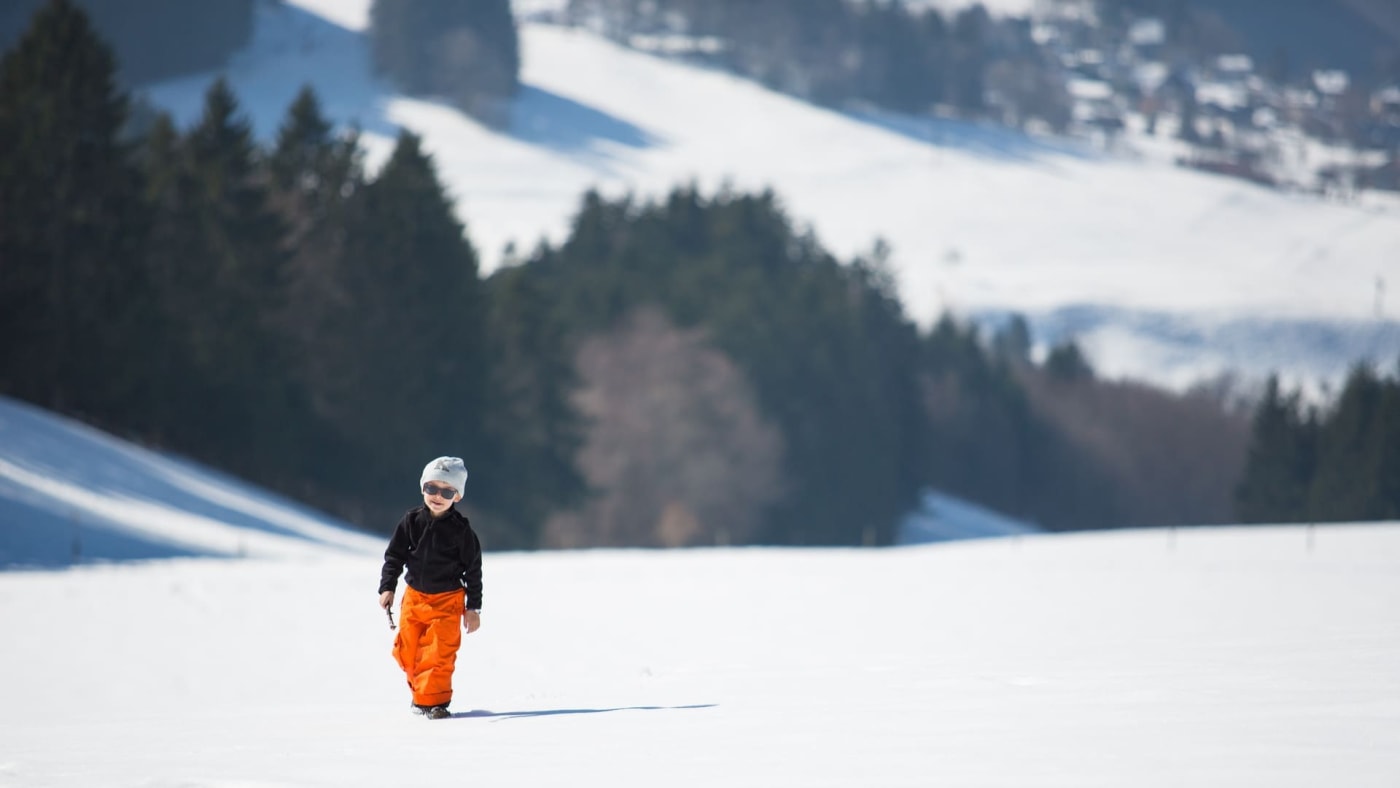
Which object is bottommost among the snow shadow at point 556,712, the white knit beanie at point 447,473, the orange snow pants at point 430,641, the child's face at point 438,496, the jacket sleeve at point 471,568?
the snow shadow at point 556,712

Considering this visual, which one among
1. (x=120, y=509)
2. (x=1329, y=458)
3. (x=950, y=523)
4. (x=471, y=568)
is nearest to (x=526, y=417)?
(x=120, y=509)

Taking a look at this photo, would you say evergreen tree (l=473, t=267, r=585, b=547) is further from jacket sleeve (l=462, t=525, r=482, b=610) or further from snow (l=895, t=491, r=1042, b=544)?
jacket sleeve (l=462, t=525, r=482, b=610)

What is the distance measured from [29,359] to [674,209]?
5292cm

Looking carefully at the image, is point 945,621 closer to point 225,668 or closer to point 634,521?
point 225,668

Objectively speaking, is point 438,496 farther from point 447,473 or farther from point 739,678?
point 739,678

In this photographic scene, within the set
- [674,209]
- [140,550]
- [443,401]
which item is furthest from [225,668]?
[674,209]

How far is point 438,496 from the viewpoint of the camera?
1111 centimetres

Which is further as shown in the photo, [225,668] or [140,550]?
[140,550]

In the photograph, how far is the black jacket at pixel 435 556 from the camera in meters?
11.1

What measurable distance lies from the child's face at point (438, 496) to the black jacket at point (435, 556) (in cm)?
8

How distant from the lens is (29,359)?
157 feet

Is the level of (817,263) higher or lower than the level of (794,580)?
higher

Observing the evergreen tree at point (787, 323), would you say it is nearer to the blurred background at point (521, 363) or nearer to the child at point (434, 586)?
the blurred background at point (521, 363)

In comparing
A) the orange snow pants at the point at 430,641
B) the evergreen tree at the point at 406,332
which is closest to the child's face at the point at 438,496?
the orange snow pants at the point at 430,641
